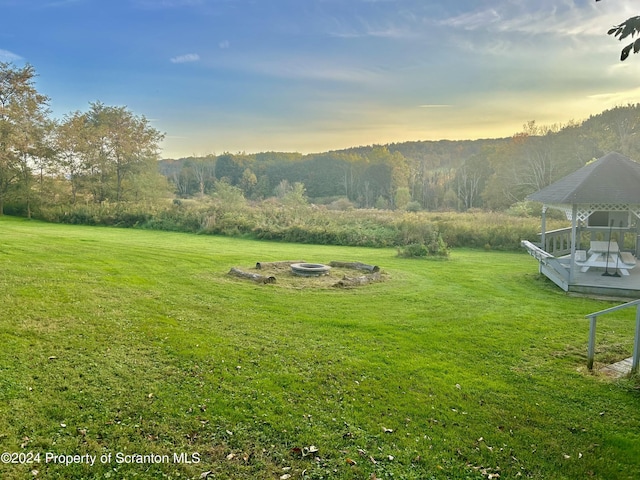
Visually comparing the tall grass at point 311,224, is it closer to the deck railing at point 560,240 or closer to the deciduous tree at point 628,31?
the deck railing at point 560,240

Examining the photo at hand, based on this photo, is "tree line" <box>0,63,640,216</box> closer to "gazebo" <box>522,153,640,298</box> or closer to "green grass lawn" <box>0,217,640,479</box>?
"gazebo" <box>522,153,640,298</box>

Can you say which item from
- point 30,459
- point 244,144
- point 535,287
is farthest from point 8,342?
point 244,144

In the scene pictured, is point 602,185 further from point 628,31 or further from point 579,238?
point 628,31

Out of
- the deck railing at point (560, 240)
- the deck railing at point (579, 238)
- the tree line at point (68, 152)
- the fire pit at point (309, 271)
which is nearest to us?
the fire pit at point (309, 271)

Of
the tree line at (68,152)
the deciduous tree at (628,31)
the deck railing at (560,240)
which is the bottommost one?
the deck railing at (560,240)

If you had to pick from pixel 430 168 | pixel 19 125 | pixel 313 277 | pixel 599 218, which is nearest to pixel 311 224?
pixel 313 277

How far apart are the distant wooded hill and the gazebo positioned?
2117 centimetres

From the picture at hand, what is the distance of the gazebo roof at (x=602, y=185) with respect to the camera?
9.45 metres

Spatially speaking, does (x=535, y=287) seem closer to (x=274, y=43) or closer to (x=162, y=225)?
(x=274, y=43)

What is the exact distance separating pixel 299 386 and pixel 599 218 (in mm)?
11397

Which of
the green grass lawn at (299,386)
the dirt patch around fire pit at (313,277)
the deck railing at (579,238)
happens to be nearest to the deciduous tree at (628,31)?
the green grass lawn at (299,386)

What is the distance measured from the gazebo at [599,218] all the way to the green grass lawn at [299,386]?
4.89 ft

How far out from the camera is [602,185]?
10000 millimetres

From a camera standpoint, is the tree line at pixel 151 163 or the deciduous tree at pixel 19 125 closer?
the deciduous tree at pixel 19 125
